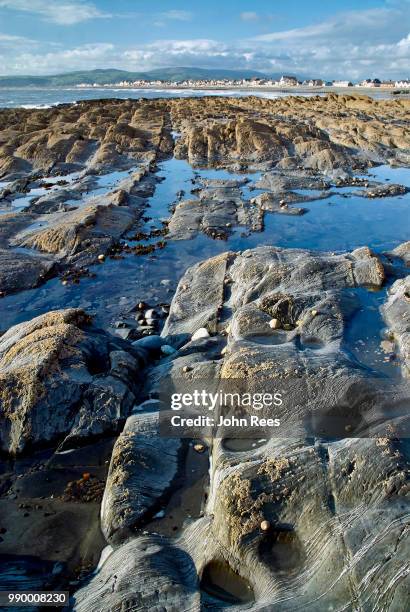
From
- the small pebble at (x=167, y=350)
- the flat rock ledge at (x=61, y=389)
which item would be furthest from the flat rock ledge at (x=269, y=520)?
the small pebble at (x=167, y=350)

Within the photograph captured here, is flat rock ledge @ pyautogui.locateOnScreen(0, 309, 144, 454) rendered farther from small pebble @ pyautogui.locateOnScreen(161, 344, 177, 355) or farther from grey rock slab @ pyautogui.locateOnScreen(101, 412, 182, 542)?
small pebble @ pyautogui.locateOnScreen(161, 344, 177, 355)

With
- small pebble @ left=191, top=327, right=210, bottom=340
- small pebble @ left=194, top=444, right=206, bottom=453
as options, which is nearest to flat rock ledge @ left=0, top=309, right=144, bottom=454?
small pebble @ left=194, top=444, right=206, bottom=453

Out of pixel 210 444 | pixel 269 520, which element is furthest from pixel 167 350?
pixel 269 520

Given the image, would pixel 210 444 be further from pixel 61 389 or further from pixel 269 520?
pixel 61 389

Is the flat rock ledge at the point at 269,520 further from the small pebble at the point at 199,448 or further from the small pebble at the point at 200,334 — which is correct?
the small pebble at the point at 200,334

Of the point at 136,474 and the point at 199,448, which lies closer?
the point at 136,474

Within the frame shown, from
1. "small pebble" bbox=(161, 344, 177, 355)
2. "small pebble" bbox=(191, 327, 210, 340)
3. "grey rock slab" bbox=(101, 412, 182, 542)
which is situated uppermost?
"small pebble" bbox=(191, 327, 210, 340)

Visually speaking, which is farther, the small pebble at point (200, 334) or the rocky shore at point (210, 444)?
the small pebble at point (200, 334)

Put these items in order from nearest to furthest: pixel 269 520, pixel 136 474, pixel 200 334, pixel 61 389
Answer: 1. pixel 269 520
2. pixel 136 474
3. pixel 61 389
4. pixel 200 334

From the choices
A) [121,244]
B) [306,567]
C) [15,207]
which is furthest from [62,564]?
[15,207]

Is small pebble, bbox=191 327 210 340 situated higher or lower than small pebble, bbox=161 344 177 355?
higher

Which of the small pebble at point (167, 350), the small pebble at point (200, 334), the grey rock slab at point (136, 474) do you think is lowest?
the grey rock slab at point (136, 474)

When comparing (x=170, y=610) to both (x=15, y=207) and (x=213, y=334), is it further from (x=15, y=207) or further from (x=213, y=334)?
(x=15, y=207)

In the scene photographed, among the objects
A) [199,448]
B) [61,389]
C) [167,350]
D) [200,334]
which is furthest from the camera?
[200,334]
